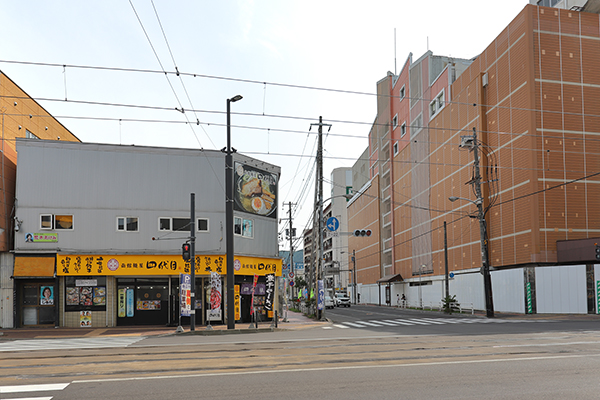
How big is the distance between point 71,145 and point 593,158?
3455 cm

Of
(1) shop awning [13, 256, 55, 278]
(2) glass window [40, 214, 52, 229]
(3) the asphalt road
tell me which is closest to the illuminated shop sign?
(1) shop awning [13, 256, 55, 278]

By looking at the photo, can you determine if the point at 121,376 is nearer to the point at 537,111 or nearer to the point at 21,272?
the point at 21,272

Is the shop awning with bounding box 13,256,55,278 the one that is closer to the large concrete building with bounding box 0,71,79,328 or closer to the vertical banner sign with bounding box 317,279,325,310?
the large concrete building with bounding box 0,71,79,328

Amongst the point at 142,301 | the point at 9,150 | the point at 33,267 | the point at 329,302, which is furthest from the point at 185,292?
the point at 329,302

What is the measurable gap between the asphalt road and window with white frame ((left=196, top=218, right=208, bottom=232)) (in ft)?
41.9

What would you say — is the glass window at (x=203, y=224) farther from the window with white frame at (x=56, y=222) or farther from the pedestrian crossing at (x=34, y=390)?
the pedestrian crossing at (x=34, y=390)

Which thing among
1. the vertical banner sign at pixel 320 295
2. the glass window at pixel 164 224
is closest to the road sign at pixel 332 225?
the vertical banner sign at pixel 320 295

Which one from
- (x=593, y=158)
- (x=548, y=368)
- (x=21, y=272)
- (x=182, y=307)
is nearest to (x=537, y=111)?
(x=593, y=158)

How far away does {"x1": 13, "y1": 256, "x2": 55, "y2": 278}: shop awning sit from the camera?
25984 millimetres

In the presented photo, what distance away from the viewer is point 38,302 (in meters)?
27.0

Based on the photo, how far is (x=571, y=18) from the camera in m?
38.8

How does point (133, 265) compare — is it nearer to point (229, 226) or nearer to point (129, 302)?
point (129, 302)

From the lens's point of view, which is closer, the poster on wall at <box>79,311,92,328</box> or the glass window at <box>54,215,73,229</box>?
the poster on wall at <box>79,311,92,328</box>

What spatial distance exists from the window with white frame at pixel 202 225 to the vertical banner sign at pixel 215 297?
2.85m
